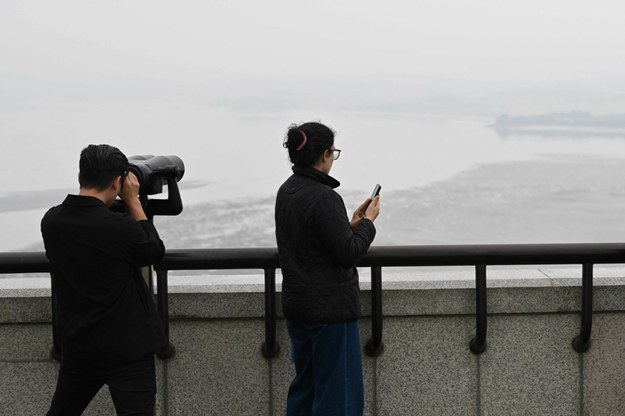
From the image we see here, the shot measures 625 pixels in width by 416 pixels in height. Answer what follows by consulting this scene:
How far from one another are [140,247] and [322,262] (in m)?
0.81

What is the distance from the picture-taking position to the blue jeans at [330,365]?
13.3 ft

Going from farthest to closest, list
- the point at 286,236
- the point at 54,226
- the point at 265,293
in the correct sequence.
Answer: the point at 265,293, the point at 286,236, the point at 54,226

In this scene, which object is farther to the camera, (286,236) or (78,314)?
(286,236)

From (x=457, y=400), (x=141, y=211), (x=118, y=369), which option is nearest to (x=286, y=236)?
(x=141, y=211)

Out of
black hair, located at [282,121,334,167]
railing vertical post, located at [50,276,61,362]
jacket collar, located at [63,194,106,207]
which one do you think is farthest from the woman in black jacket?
railing vertical post, located at [50,276,61,362]

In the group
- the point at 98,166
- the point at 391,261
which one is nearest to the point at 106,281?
the point at 98,166

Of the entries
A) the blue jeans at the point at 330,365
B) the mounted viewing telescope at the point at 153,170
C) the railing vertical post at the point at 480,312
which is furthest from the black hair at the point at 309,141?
the railing vertical post at the point at 480,312

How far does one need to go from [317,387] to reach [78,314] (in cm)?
112

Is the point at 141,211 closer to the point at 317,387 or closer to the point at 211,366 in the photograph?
Result: the point at 317,387

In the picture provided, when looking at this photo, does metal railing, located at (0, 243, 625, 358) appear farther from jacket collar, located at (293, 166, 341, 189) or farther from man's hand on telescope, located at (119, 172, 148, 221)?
man's hand on telescope, located at (119, 172, 148, 221)

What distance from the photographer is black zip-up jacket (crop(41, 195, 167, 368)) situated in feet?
11.7

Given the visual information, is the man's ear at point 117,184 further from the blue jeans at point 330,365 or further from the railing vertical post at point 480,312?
the railing vertical post at point 480,312

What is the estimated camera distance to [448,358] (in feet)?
16.6

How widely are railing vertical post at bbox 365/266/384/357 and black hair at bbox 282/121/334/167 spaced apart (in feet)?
3.34
